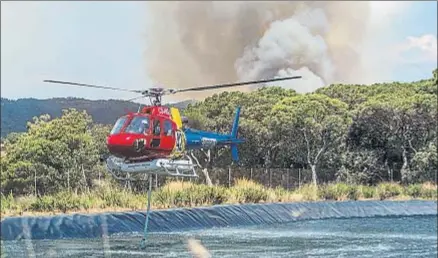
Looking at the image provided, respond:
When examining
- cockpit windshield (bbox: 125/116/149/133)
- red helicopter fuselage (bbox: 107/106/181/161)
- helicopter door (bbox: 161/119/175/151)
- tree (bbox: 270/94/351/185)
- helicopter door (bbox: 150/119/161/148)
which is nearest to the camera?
red helicopter fuselage (bbox: 107/106/181/161)

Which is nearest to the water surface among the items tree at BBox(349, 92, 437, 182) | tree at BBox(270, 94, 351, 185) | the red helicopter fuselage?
the red helicopter fuselage

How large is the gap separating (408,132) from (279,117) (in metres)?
5.53

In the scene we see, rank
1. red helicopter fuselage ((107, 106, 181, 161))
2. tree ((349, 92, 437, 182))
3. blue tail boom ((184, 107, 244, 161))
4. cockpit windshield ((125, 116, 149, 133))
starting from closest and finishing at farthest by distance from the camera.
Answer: red helicopter fuselage ((107, 106, 181, 161))
cockpit windshield ((125, 116, 149, 133))
blue tail boom ((184, 107, 244, 161))
tree ((349, 92, 437, 182))

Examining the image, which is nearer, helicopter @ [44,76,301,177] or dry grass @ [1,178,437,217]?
helicopter @ [44,76,301,177]

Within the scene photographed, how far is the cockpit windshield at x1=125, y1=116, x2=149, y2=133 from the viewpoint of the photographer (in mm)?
11227

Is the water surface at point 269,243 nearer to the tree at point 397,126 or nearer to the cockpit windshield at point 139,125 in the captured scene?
the cockpit windshield at point 139,125

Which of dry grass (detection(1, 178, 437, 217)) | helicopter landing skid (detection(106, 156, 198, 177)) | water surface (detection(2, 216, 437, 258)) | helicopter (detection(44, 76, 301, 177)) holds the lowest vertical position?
water surface (detection(2, 216, 437, 258))

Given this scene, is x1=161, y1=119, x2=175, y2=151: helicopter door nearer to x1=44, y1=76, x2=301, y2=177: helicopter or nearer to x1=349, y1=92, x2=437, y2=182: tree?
x1=44, y1=76, x2=301, y2=177: helicopter

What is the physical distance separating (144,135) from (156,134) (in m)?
0.25

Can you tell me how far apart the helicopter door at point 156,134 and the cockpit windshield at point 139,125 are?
0.47 ft

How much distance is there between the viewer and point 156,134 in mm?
11430

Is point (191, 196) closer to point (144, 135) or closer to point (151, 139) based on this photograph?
point (151, 139)

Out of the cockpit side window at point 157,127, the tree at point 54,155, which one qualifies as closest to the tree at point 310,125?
the tree at point 54,155

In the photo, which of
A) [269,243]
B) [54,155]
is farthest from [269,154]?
[269,243]
